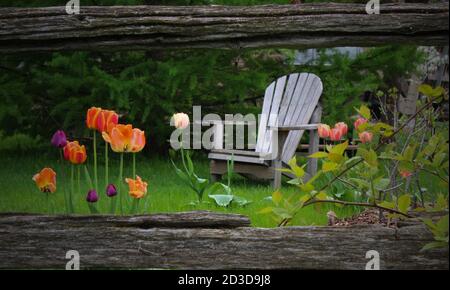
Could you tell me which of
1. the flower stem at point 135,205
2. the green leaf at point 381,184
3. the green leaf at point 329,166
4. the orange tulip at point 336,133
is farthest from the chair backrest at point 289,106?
the green leaf at point 329,166

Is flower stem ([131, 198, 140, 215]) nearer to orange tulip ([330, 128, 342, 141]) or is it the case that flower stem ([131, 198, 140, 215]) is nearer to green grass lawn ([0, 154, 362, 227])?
green grass lawn ([0, 154, 362, 227])

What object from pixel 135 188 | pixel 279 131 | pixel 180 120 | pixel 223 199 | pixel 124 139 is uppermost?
pixel 124 139

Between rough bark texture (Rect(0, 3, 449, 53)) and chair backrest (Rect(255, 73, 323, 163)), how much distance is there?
125 inches

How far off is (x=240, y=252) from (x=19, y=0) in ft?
15.5

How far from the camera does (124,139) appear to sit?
285cm

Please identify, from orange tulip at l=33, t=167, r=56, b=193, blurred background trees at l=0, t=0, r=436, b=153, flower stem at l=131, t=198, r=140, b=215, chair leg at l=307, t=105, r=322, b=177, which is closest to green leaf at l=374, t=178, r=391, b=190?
flower stem at l=131, t=198, r=140, b=215

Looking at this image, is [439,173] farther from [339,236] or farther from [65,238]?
[65,238]

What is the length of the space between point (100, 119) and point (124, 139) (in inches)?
5.1

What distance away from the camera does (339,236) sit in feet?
7.33

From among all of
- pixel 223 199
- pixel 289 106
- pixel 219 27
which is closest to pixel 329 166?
pixel 219 27

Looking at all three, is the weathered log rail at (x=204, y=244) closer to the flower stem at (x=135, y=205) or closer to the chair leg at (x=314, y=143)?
the flower stem at (x=135, y=205)

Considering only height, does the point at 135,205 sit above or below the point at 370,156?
below

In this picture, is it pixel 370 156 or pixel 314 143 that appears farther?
pixel 314 143

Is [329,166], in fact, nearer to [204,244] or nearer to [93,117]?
[204,244]
